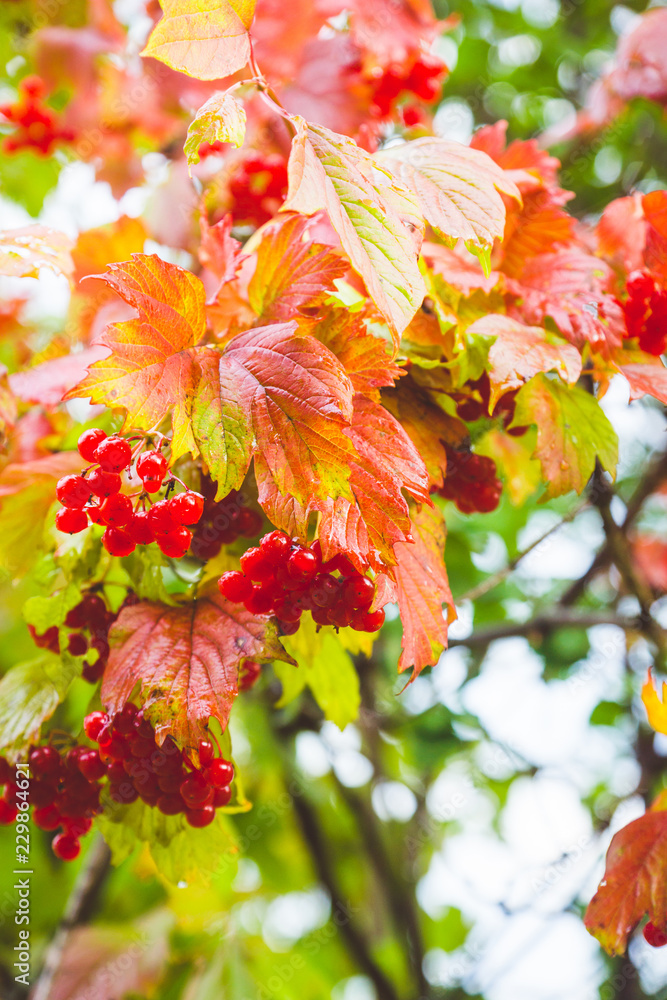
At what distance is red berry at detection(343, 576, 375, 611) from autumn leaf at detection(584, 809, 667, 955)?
1.64 ft

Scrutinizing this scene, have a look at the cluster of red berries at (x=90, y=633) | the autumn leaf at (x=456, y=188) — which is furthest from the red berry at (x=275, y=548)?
the autumn leaf at (x=456, y=188)

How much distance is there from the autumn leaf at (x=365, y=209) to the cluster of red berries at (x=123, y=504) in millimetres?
259

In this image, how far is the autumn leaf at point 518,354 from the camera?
2.46ft

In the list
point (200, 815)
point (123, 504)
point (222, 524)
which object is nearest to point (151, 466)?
point (123, 504)

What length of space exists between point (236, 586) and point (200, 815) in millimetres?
293

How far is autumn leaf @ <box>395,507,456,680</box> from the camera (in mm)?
764

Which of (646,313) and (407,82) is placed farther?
(407,82)

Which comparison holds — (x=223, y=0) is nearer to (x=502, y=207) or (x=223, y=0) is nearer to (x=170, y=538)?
(x=502, y=207)

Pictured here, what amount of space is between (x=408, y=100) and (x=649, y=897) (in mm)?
A: 1719

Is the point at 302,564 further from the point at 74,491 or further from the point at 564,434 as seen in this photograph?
the point at 564,434

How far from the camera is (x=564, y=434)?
2.79 feet

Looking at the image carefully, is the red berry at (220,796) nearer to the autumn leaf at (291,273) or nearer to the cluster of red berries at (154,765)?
the cluster of red berries at (154,765)

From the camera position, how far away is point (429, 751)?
1.79 meters

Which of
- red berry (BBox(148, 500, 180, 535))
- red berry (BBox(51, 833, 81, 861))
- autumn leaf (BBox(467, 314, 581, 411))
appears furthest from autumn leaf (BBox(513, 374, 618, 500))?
red berry (BBox(51, 833, 81, 861))
